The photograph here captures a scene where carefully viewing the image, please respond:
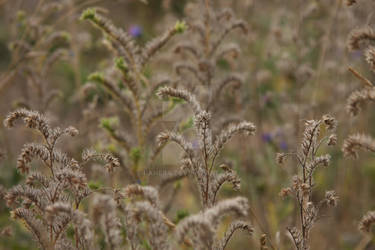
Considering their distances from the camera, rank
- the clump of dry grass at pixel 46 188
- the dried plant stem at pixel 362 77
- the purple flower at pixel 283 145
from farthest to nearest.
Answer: the purple flower at pixel 283 145
the dried plant stem at pixel 362 77
the clump of dry grass at pixel 46 188

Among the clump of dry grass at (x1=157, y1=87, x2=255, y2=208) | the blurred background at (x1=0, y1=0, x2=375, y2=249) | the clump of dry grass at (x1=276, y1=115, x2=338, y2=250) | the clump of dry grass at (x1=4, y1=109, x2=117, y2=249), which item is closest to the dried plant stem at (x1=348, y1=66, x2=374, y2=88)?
the clump of dry grass at (x1=276, y1=115, x2=338, y2=250)

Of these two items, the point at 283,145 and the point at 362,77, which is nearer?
the point at 362,77

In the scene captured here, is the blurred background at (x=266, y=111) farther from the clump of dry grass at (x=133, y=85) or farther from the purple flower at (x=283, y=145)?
the clump of dry grass at (x=133, y=85)

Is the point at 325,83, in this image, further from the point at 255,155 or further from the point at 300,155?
the point at 300,155

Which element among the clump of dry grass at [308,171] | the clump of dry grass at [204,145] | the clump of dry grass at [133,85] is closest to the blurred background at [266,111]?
the clump of dry grass at [133,85]

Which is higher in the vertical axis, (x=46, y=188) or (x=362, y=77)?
(x=362, y=77)

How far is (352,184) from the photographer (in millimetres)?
3496

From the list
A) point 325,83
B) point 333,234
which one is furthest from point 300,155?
point 325,83

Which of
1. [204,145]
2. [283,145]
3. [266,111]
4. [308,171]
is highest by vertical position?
[266,111]

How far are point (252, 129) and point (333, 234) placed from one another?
71.8 inches

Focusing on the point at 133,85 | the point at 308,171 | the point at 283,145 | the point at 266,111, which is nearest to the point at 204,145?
the point at 308,171

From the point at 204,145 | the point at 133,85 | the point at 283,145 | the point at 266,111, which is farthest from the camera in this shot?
the point at 266,111

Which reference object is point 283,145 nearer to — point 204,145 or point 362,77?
point 362,77

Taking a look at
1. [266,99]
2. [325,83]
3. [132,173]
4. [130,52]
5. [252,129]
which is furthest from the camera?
[325,83]
